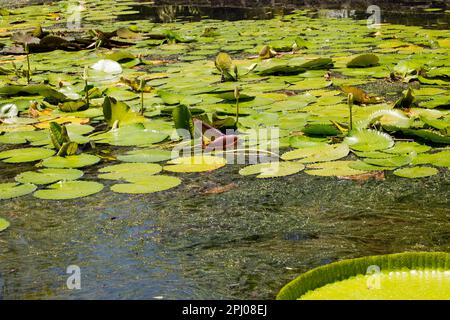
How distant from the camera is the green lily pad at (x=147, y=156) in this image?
2191 millimetres

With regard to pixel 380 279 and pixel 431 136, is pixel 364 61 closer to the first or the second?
pixel 431 136

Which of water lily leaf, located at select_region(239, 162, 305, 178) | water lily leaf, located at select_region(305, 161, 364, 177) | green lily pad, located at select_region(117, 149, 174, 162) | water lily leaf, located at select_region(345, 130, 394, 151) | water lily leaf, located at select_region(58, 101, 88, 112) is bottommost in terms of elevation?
water lily leaf, located at select_region(239, 162, 305, 178)

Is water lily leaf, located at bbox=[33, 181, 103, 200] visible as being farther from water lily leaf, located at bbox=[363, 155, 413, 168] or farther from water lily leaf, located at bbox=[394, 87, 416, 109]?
water lily leaf, located at bbox=[394, 87, 416, 109]

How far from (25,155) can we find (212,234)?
2.95 feet

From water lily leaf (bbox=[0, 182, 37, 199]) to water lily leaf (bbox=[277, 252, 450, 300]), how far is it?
0.94 metres

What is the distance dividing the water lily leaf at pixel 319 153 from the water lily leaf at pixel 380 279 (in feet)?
2.71

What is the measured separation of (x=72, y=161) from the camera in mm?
2193

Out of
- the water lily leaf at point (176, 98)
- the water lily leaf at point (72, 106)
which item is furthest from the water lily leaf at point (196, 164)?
the water lily leaf at point (72, 106)

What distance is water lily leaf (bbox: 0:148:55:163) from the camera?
7.37ft

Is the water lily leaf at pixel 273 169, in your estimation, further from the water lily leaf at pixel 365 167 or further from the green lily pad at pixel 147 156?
the green lily pad at pixel 147 156

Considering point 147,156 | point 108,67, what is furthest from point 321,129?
point 108,67

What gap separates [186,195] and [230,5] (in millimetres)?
5540

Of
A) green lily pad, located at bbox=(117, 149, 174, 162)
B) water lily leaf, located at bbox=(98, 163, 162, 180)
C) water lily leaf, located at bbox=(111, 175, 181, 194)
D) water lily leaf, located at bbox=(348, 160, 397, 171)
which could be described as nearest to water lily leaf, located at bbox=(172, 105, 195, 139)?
green lily pad, located at bbox=(117, 149, 174, 162)

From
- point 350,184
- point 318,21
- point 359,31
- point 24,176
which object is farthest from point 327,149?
point 318,21
